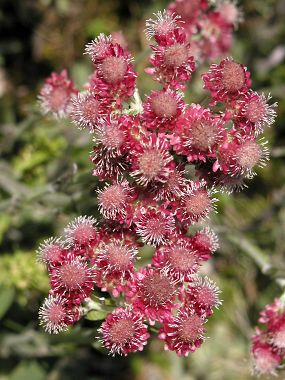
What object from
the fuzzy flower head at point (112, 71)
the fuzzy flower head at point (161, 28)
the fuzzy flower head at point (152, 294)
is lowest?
the fuzzy flower head at point (152, 294)

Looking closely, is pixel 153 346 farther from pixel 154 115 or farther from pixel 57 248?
pixel 154 115

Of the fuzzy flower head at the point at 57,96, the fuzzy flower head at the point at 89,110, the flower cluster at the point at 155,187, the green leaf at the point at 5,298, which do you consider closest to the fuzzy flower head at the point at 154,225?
the flower cluster at the point at 155,187

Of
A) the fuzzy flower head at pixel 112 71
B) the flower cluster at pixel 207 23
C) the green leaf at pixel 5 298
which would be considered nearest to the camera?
the fuzzy flower head at pixel 112 71

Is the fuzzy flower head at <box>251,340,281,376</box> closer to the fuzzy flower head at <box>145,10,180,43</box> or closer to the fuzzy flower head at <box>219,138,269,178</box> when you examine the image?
the fuzzy flower head at <box>219,138,269,178</box>

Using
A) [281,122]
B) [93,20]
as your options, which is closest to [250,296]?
[281,122]

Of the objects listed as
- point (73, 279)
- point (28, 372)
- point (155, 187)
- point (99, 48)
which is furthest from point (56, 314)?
point (28, 372)

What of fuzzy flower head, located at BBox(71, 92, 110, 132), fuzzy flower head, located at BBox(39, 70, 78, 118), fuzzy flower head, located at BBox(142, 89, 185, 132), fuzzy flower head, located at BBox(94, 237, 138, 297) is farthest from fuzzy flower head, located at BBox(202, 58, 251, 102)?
fuzzy flower head, located at BBox(39, 70, 78, 118)

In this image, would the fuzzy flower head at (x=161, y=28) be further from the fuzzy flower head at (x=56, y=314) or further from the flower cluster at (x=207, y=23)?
the fuzzy flower head at (x=56, y=314)
